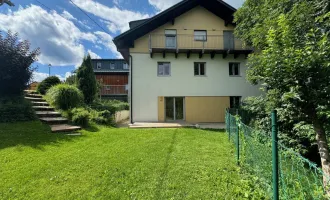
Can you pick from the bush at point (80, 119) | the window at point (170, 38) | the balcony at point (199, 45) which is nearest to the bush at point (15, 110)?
the bush at point (80, 119)

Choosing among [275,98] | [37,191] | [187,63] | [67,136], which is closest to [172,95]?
[187,63]

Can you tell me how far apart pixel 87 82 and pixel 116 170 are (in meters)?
10.4

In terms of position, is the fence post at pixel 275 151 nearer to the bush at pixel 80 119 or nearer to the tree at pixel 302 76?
the tree at pixel 302 76

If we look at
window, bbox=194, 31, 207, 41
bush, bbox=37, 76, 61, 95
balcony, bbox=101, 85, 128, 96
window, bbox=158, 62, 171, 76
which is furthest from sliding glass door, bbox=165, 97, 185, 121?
balcony, bbox=101, 85, 128, 96

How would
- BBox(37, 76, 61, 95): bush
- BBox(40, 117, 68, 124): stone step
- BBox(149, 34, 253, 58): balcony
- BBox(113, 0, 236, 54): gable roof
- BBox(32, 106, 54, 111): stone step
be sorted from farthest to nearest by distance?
BBox(149, 34, 253, 58): balcony → BBox(113, 0, 236, 54): gable roof → BBox(37, 76, 61, 95): bush → BBox(32, 106, 54, 111): stone step → BBox(40, 117, 68, 124): stone step

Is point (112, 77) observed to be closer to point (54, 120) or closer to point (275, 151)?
point (54, 120)

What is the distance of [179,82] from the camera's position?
1331cm

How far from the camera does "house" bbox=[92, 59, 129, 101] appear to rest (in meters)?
24.9

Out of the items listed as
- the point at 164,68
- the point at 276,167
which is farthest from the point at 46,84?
the point at 276,167

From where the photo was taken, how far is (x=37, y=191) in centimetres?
306

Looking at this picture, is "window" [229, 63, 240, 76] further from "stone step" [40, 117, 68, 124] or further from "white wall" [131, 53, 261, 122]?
"stone step" [40, 117, 68, 124]

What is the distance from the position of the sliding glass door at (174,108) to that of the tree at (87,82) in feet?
16.7

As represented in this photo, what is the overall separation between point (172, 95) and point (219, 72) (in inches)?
145

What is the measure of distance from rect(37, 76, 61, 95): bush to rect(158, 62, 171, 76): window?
6905mm
